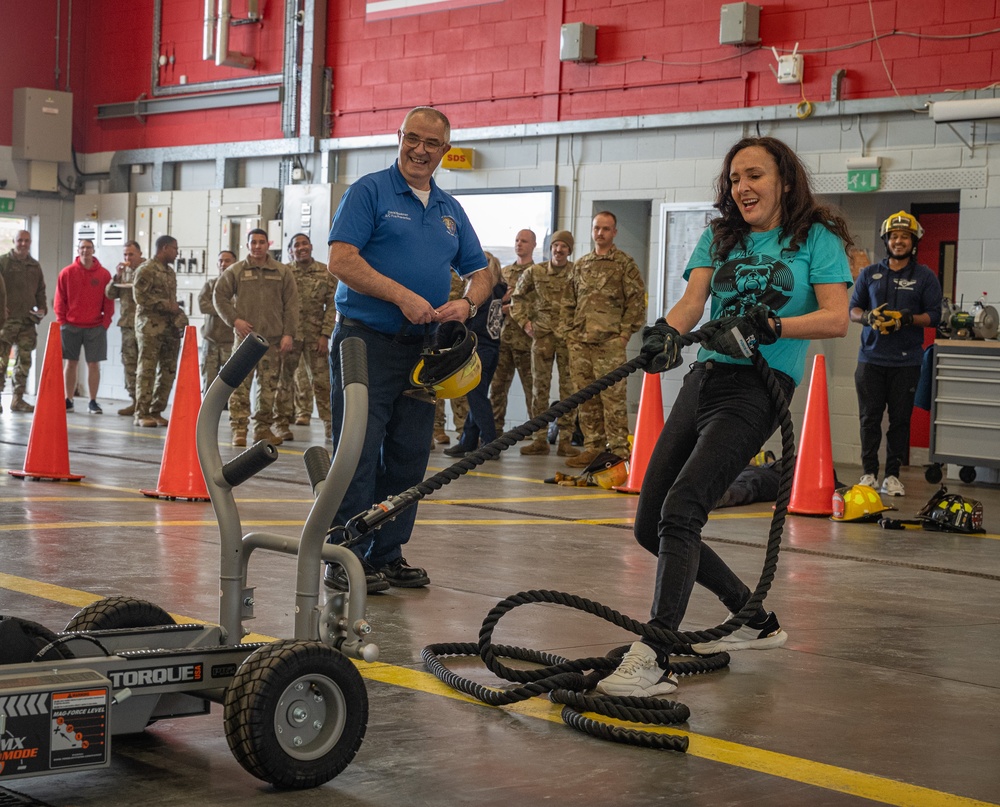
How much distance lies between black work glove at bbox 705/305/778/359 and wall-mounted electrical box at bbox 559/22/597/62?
11.3 m

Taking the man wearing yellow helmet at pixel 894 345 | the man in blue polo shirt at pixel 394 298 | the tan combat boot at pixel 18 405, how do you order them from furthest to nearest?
the tan combat boot at pixel 18 405, the man wearing yellow helmet at pixel 894 345, the man in blue polo shirt at pixel 394 298

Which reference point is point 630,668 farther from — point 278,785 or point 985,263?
point 985,263

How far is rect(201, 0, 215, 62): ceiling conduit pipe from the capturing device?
61.5 feet

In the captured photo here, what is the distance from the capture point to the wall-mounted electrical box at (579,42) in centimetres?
1479

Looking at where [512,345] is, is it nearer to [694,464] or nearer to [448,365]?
[448,365]

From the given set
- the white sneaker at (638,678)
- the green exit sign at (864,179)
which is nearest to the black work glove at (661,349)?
the white sneaker at (638,678)

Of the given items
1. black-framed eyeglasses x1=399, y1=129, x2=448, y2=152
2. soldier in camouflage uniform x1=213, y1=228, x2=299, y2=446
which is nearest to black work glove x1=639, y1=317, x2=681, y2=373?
black-framed eyeglasses x1=399, y1=129, x2=448, y2=152

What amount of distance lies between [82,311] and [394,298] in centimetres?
1305

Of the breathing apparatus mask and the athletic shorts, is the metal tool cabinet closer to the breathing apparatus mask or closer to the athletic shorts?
the breathing apparatus mask

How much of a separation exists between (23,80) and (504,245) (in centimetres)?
909

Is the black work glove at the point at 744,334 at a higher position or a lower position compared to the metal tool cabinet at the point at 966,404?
higher

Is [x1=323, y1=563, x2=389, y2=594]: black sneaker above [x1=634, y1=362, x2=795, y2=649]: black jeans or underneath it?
underneath

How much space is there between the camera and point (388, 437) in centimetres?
565

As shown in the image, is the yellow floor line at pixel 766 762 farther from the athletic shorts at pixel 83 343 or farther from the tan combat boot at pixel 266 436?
the athletic shorts at pixel 83 343
